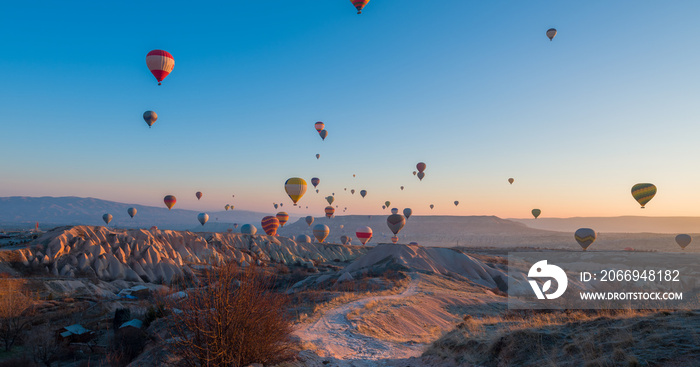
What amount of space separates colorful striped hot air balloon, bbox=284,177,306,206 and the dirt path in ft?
115

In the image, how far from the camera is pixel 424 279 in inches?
1486

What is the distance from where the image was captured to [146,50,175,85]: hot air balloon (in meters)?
35.9

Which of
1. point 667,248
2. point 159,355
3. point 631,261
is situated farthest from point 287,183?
point 667,248

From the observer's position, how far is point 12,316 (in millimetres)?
22266

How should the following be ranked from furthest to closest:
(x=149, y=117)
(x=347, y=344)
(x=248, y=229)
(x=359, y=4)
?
1. (x=248, y=229)
2. (x=149, y=117)
3. (x=359, y=4)
4. (x=347, y=344)

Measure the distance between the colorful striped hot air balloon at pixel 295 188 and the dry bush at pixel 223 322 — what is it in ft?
144

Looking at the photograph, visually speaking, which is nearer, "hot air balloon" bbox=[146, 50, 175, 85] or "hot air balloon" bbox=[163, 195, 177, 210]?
"hot air balloon" bbox=[146, 50, 175, 85]

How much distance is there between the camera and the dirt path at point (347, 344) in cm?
1250

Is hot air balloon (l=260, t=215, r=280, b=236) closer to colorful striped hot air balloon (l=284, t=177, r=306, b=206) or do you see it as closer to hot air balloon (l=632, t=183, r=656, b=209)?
colorful striped hot air balloon (l=284, t=177, r=306, b=206)

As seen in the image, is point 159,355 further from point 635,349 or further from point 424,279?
point 424,279

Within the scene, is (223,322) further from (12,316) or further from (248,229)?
(248,229)

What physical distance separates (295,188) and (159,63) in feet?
74.4

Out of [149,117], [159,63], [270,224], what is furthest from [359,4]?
[270,224]

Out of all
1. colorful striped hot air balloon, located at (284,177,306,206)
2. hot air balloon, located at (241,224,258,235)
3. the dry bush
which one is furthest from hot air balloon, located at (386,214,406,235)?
the dry bush
